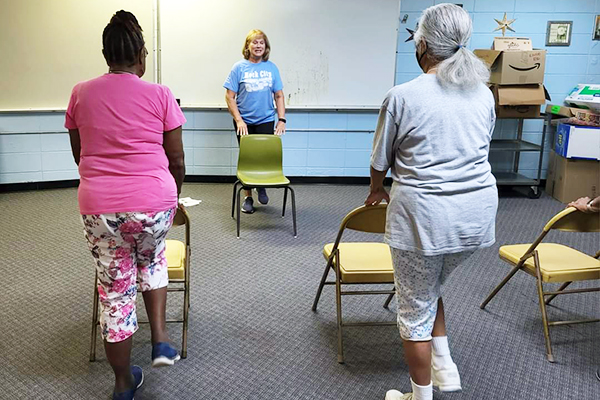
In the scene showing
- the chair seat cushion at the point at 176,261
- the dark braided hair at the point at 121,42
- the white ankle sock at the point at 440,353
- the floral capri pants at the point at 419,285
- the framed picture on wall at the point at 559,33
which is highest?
the framed picture on wall at the point at 559,33

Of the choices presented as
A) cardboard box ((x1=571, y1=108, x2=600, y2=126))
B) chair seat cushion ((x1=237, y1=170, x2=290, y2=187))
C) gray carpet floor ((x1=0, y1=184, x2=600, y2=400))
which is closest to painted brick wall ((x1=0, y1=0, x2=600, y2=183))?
cardboard box ((x1=571, y1=108, x2=600, y2=126))

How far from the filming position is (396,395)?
2205 millimetres

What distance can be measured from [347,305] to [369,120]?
310cm

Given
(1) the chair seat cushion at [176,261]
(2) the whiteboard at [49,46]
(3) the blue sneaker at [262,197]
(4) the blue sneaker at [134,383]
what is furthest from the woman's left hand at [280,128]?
(4) the blue sneaker at [134,383]

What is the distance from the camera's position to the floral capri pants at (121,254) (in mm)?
1872

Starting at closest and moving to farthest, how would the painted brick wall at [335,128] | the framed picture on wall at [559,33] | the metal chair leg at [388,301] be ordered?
the metal chair leg at [388,301] → the painted brick wall at [335,128] → the framed picture on wall at [559,33]

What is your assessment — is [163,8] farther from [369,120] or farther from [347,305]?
[347,305]

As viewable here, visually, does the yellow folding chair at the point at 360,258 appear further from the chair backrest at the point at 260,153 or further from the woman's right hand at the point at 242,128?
the woman's right hand at the point at 242,128

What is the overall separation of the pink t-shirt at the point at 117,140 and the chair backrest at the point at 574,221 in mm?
1624

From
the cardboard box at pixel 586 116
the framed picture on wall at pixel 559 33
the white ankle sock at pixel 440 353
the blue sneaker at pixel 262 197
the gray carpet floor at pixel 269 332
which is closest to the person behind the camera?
the white ankle sock at pixel 440 353

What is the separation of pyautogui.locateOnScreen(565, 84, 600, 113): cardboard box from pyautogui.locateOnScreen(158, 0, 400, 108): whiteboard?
5.61 ft

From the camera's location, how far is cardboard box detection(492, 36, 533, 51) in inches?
207

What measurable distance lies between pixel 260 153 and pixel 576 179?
115 inches

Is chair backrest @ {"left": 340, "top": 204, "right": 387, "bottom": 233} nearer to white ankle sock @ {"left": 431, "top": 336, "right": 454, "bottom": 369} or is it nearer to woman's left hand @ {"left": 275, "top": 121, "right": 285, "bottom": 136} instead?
white ankle sock @ {"left": 431, "top": 336, "right": 454, "bottom": 369}
